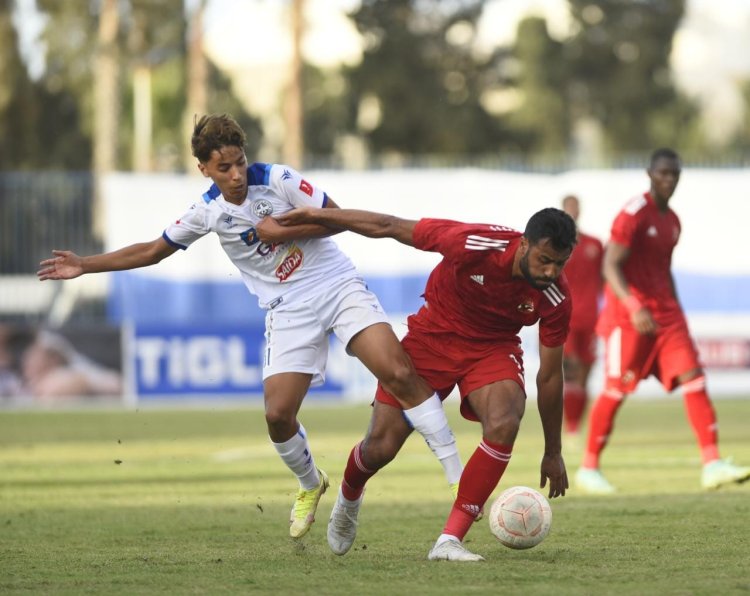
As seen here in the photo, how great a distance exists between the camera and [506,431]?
748 centimetres

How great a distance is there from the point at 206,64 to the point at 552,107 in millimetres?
21538

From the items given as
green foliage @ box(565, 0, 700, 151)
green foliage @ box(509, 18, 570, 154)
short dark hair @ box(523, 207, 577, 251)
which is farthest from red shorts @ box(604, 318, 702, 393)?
green foliage @ box(565, 0, 700, 151)

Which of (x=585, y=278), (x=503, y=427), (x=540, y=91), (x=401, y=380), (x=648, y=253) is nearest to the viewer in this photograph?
(x=503, y=427)

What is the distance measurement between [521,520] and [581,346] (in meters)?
8.73

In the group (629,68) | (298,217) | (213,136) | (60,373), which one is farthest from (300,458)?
(629,68)

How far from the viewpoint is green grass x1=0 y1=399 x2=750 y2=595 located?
22.7 ft

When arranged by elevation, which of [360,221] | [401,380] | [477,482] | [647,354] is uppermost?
[360,221]

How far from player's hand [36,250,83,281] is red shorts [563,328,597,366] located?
27.5ft

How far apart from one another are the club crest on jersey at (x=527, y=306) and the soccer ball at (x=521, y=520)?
0.93 meters

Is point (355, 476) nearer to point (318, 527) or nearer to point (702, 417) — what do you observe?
point (318, 527)

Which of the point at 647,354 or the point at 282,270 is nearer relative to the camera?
the point at 282,270

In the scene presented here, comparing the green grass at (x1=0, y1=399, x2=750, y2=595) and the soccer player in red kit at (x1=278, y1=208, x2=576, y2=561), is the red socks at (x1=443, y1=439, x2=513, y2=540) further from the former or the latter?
the green grass at (x1=0, y1=399, x2=750, y2=595)

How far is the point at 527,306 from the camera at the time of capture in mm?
7547

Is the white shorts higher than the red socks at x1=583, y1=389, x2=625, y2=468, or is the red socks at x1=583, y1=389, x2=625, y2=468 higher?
the white shorts
